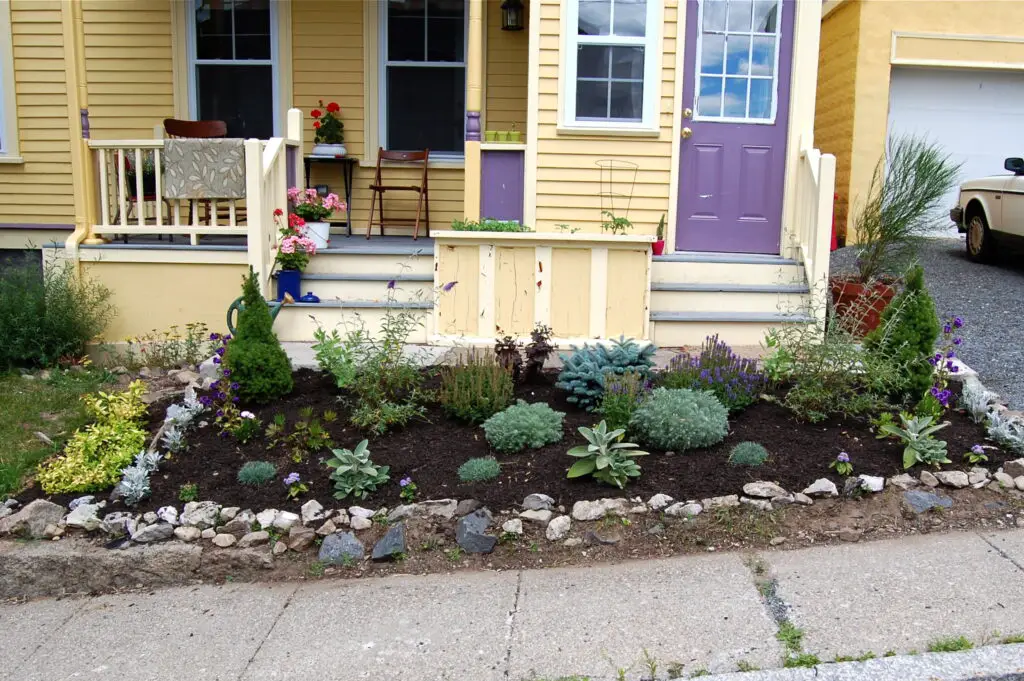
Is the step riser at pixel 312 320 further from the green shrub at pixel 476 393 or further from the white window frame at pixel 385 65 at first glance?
the white window frame at pixel 385 65

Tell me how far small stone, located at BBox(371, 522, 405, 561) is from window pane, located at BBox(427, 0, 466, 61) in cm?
650

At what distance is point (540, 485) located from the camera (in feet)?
14.8

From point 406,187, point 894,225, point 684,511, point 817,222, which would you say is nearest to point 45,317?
point 406,187

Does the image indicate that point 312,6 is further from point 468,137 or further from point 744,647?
point 744,647

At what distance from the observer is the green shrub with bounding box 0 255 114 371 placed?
6.95 m

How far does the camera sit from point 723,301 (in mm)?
7199

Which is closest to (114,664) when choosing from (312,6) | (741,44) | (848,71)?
(741,44)

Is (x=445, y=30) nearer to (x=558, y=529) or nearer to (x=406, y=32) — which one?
(x=406, y=32)

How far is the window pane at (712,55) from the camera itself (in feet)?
25.7

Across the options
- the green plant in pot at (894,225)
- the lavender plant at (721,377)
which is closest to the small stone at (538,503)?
the lavender plant at (721,377)

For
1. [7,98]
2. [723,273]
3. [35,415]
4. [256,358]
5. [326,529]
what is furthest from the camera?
[7,98]

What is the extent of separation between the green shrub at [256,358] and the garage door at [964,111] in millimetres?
8919

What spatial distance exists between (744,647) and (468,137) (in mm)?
5318

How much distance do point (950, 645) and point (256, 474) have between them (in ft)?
10.5
